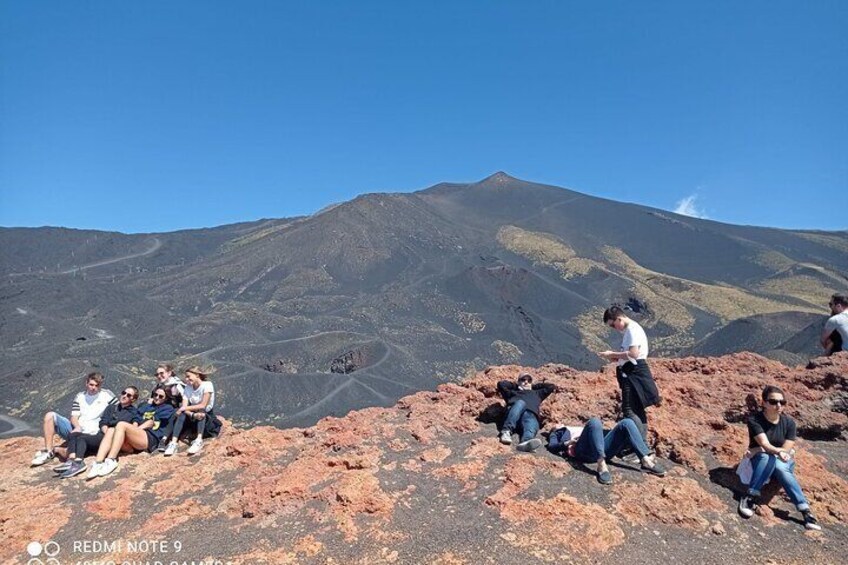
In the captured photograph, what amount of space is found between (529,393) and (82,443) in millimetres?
5076

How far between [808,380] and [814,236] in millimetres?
93935

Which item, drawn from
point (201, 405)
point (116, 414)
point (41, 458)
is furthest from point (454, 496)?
point (41, 458)

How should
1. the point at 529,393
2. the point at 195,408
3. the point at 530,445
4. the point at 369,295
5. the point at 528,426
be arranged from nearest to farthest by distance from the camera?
the point at 530,445, the point at 528,426, the point at 529,393, the point at 195,408, the point at 369,295

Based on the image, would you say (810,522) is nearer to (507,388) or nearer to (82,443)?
(507,388)

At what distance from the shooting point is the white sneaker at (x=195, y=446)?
625 centimetres

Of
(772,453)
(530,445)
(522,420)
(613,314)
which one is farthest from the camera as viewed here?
(522,420)

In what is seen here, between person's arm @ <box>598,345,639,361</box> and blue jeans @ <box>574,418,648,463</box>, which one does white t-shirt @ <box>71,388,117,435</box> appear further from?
person's arm @ <box>598,345,639,361</box>

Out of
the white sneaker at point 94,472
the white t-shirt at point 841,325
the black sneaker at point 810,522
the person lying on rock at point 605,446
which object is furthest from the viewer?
the white t-shirt at point 841,325

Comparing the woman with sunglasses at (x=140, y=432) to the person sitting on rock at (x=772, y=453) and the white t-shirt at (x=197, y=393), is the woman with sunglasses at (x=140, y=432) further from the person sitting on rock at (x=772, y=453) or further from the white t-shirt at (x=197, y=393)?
the person sitting on rock at (x=772, y=453)

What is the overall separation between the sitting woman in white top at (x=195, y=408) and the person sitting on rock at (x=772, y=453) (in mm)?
5727

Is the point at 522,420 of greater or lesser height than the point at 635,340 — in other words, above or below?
below

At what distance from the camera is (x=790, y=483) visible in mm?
4324

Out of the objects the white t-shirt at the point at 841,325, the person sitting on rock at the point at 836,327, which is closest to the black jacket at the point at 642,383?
the person sitting on rock at the point at 836,327

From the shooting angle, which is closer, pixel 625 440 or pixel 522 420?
pixel 625 440
